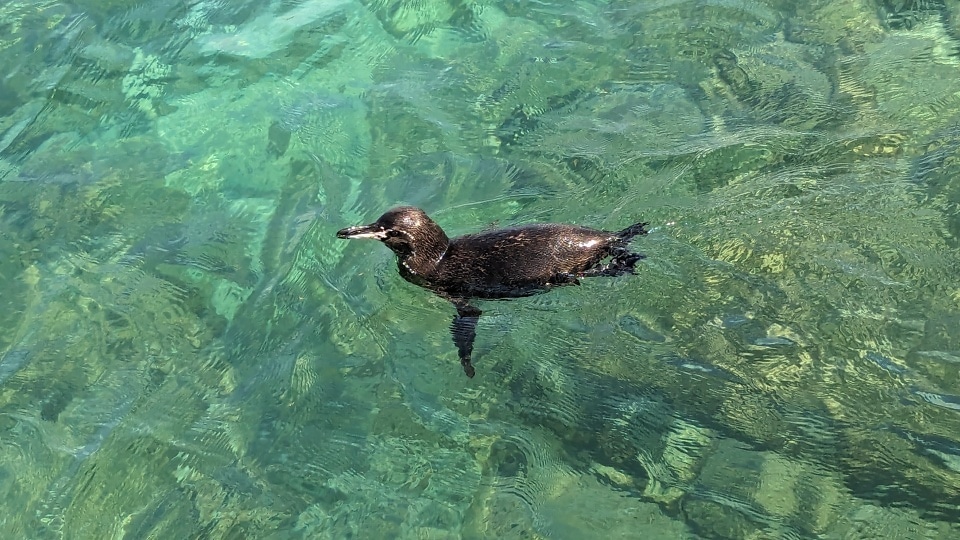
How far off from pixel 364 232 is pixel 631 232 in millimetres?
2330

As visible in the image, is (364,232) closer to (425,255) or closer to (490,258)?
(425,255)

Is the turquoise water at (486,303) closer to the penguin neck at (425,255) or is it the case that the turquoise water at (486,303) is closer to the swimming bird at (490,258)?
the swimming bird at (490,258)

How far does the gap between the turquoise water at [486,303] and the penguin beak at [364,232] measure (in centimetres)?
76

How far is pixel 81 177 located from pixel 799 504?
26.2ft

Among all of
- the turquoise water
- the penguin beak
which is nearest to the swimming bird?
the penguin beak

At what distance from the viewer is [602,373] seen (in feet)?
22.5

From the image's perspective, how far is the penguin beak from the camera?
23.6ft

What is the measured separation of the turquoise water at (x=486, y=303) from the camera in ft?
20.7

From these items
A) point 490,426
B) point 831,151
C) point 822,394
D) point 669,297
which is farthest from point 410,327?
point 831,151

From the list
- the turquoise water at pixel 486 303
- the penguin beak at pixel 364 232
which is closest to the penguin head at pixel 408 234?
the penguin beak at pixel 364 232

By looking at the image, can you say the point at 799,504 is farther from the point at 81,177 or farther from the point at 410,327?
the point at 81,177

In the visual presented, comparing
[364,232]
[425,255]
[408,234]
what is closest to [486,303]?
[425,255]

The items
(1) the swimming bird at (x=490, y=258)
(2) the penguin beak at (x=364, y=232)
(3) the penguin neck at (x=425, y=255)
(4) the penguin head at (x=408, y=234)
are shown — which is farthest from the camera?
(3) the penguin neck at (x=425, y=255)

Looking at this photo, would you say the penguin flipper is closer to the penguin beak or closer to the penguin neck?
the penguin neck
